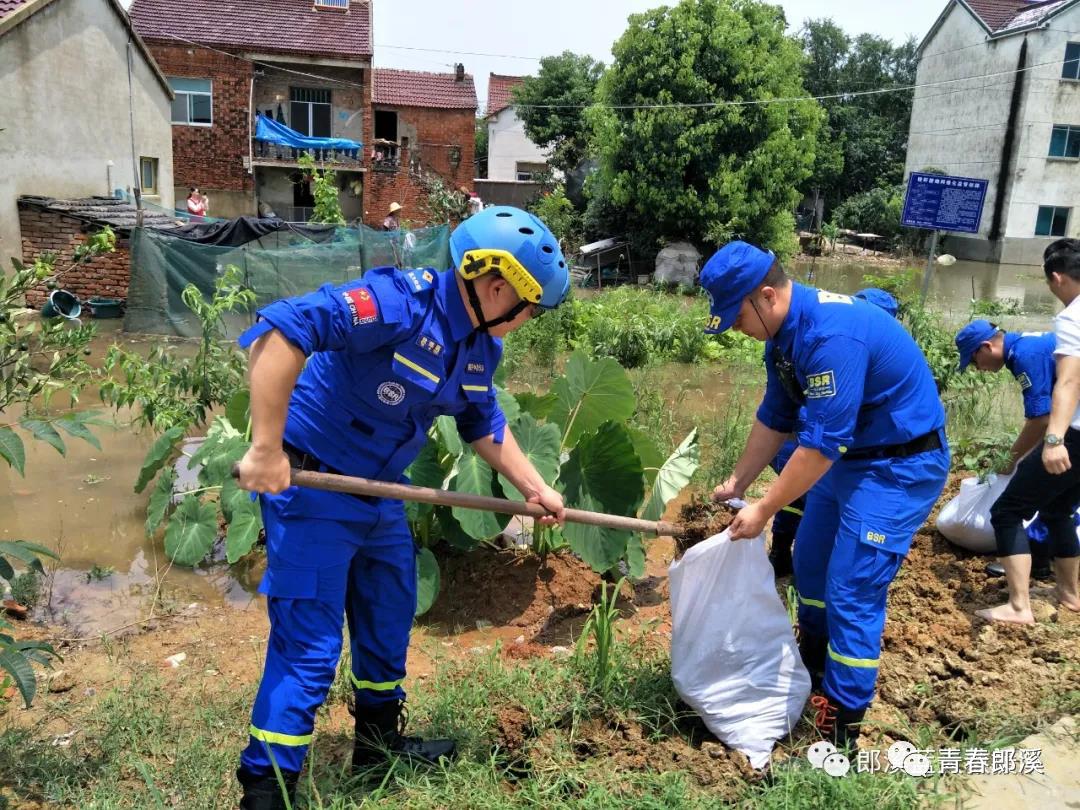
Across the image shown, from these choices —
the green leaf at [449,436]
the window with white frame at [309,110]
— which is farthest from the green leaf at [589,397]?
the window with white frame at [309,110]

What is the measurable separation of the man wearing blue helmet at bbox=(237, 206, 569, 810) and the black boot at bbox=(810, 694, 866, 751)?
154 centimetres

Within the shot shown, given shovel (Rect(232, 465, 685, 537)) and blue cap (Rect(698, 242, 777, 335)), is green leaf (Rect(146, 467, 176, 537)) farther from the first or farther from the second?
blue cap (Rect(698, 242, 777, 335))

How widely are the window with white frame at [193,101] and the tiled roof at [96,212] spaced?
36.4 ft

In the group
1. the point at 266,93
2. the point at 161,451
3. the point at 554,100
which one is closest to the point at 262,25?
the point at 266,93

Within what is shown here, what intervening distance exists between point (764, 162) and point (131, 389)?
51.6 feet

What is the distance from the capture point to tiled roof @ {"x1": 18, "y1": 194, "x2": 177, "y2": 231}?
12481 mm

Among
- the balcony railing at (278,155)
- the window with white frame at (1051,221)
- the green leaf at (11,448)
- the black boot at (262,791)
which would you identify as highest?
the balcony railing at (278,155)

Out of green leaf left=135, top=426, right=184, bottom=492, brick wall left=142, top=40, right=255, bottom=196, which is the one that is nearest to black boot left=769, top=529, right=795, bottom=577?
green leaf left=135, top=426, right=184, bottom=492

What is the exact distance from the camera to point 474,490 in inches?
163

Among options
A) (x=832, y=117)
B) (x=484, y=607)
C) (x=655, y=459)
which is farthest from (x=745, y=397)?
(x=832, y=117)

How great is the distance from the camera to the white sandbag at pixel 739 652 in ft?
9.45

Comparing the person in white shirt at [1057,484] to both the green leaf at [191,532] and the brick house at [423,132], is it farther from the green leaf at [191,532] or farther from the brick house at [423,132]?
the brick house at [423,132]

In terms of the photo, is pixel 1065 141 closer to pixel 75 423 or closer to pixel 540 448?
pixel 540 448

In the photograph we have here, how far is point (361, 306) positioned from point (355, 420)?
37cm
